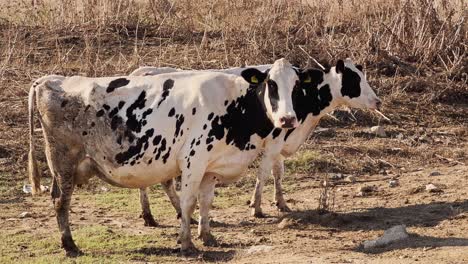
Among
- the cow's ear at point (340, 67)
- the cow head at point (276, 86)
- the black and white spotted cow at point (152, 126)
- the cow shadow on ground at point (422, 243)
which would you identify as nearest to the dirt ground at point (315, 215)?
the cow shadow on ground at point (422, 243)

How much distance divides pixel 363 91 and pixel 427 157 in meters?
2.06

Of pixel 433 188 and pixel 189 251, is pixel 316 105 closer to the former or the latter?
pixel 433 188

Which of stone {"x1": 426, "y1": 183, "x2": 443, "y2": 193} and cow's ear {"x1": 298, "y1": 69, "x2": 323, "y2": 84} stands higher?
cow's ear {"x1": 298, "y1": 69, "x2": 323, "y2": 84}

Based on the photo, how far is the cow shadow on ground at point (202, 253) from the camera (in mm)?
9680

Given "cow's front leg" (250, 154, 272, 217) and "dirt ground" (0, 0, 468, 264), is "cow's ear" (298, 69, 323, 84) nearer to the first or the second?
"cow's front leg" (250, 154, 272, 217)

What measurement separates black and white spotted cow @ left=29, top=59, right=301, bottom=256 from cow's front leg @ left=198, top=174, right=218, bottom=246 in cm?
2

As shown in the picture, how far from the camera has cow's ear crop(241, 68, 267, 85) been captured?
10117 millimetres

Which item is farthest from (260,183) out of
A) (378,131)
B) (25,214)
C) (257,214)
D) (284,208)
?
(378,131)

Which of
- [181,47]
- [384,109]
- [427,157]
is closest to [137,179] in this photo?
[427,157]

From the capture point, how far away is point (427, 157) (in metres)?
14.1

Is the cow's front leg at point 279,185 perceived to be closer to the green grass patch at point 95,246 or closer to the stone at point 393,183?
the stone at point 393,183

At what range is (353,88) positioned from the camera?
41.2 ft

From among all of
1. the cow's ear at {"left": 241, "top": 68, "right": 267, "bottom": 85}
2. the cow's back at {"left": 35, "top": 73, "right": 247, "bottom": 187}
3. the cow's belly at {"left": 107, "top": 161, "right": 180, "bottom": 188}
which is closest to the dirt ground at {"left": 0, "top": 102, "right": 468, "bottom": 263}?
the cow's belly at {"left": 107, "top": 161, "right": 180, "bottom": 188}

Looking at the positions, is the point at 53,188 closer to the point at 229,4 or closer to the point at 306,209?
the point at 306,209
